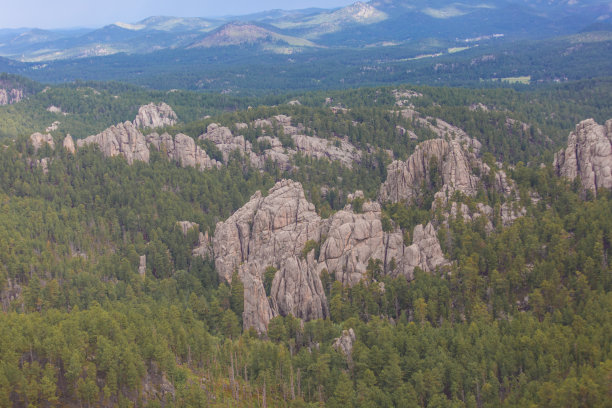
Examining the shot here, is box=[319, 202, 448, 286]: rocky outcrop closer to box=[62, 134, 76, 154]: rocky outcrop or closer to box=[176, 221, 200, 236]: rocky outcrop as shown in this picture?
box=[176, 221, 200, 236]: rocky outcrop

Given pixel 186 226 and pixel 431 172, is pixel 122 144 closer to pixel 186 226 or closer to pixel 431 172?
pixel 186 226

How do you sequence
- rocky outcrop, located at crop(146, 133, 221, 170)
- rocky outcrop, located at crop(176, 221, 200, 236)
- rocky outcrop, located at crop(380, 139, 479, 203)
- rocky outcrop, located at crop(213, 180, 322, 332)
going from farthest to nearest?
rocky outcrop, located at crop(146, 133, 221, 170)
rocky outcrop, located at crop(176, 221, 200, 236)
rocky outcrop, located at crop(380, 139, 479, 203)
rocky outcrop, located at crop(213, 180, 322, 332)

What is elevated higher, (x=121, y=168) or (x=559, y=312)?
(x=121, y=168)

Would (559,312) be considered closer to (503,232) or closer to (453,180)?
(503,232)

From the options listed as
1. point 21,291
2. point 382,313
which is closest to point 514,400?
point 382,313

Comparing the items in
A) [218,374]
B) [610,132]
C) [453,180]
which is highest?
[610,132]

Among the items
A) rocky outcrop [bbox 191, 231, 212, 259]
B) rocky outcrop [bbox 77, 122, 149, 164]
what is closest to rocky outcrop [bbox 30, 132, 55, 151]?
rocky outcrop [bbox 77, 122, 149, 164]
